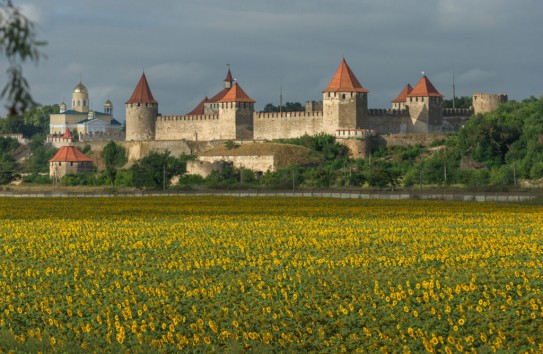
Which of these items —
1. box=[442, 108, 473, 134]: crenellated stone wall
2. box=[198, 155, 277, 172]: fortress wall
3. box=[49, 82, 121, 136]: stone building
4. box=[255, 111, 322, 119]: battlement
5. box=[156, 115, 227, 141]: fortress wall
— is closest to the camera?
box=[198, 155, 277, 172]: fortress wall

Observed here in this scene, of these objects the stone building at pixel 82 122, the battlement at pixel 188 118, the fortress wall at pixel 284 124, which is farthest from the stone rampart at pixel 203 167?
the stone building at pixel 82 122

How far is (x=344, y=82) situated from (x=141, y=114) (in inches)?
702

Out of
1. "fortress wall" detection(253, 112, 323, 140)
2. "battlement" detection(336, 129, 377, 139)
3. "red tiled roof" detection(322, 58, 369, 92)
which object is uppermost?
"red tiled roof" detection(322, 58, 369, 92)

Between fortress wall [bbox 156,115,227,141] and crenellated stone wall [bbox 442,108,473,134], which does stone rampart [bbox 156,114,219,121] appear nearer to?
fortress wall [bbox 156,115,227,141]

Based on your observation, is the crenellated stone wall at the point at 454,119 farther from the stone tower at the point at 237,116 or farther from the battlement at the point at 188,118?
the battlement at the point at 188,118

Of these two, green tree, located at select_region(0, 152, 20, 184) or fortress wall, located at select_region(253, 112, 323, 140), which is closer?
green tree, located at select_region(0, 152, 20, 184)

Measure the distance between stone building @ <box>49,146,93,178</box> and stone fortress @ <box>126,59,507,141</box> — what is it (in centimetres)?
565

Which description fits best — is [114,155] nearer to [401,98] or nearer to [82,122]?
[401,98]

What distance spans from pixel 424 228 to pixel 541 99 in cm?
5558

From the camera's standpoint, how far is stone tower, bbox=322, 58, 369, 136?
82375 millimetres

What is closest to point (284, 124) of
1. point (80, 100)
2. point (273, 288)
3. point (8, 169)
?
point (8, 169)

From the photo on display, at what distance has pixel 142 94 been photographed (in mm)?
93375

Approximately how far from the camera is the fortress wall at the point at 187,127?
9100 cm

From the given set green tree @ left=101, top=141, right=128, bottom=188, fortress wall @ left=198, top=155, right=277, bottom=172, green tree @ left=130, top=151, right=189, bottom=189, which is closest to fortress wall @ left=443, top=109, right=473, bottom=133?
fortress wall @ left=198, top=155, right=277, bottom=172
